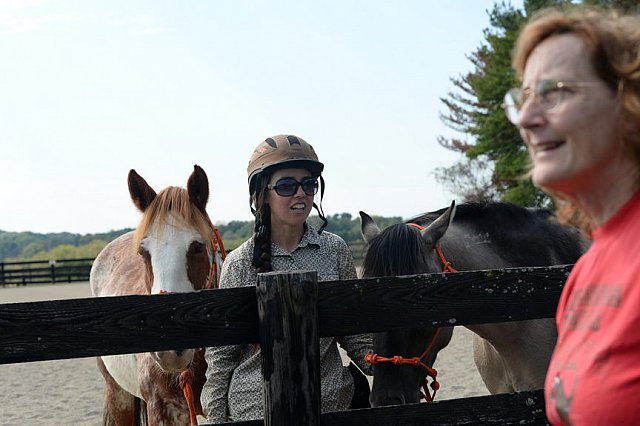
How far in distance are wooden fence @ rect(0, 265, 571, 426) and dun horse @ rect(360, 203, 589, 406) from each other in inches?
21.4

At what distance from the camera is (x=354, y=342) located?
3.25 m

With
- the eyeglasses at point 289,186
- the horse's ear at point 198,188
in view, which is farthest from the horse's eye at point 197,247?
the eyeglasses at point 289,186

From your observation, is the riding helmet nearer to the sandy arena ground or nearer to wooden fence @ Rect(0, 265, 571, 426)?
wooden fence @ Rect(0, 265, 571, 426)

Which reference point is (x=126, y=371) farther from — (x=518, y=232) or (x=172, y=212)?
(x=518, y=232)

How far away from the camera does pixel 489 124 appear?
2698 cm

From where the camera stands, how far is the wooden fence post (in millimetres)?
2307

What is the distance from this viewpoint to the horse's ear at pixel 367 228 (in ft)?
12.1

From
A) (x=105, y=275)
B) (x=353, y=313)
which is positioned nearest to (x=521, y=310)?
(x=353, y=313)

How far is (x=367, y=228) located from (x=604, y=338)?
2600 millimetres

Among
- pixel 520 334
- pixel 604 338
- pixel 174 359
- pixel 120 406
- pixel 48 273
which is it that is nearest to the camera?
pixel 604 338

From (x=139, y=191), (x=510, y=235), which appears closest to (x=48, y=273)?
(x=139, y=191)

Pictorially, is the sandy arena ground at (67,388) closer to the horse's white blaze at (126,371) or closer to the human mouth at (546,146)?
the horse's white blaze at (126,371)

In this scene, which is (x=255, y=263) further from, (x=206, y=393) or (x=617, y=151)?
(x=617, y=151)

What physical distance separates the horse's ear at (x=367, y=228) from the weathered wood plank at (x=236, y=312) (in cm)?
110
